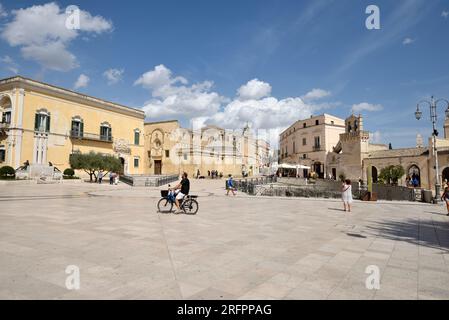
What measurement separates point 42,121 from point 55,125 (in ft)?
4.76

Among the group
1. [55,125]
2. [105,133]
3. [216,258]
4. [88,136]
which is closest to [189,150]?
[105,133]

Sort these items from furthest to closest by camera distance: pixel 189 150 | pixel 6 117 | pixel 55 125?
1. pixel 189 150
2. pixel 55 125
3. pixel 6 117

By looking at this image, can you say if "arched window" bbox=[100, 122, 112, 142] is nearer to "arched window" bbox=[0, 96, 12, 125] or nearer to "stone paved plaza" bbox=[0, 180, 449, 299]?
"arched window" bbox=[0, 96, 12, 125]

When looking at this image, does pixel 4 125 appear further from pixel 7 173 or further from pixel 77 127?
pixel 77 127

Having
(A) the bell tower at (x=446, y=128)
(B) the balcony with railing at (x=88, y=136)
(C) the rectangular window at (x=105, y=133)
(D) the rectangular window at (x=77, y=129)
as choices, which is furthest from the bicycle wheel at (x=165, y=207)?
(A) the bell tower at (x=446, y=128)

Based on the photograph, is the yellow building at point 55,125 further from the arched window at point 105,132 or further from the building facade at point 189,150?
the building facade at point 189,150

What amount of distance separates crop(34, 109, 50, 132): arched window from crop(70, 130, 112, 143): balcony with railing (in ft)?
9.44

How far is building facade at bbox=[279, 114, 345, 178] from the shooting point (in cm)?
4616

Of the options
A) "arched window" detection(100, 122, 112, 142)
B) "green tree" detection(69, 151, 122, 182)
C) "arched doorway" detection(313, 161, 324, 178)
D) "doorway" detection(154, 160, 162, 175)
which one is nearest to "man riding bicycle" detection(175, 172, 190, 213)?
"green tree" detection(69, 151, 122, 182)

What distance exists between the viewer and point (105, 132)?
3684 centimetres

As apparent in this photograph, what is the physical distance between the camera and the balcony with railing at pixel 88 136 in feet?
107

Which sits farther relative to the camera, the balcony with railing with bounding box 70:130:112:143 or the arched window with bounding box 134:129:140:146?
the arched window with bounding box 134:129:140:146
